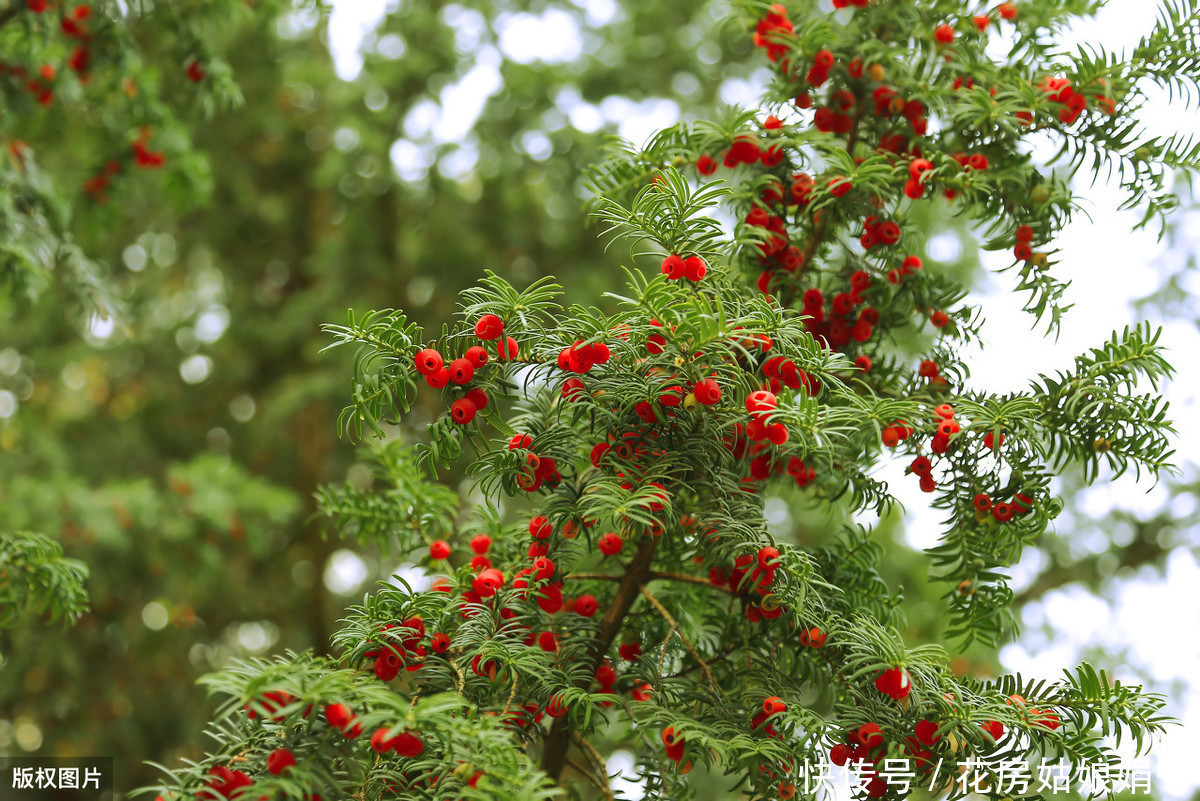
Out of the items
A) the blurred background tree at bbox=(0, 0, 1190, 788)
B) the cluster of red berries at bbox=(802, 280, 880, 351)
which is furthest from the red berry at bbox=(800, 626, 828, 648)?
the blurred background tree at bbox=(0, 0, 1190, 788)

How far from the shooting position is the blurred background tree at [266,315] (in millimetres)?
3760

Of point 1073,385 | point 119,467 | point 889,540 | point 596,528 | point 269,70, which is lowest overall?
point 596,528

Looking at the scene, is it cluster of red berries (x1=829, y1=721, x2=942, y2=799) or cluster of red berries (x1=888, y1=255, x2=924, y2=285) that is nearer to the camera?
cluster of red berries (x1=829, y1=721, x2=942, y2=799)

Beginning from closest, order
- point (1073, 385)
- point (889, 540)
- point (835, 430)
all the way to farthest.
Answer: point (835, 430) → point (1073, 385) → point (889, 540)

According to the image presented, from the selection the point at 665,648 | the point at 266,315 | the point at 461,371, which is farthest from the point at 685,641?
the point at 266,315

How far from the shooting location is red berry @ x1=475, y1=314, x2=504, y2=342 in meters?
1.11

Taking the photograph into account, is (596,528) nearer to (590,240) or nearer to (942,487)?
(942,487)

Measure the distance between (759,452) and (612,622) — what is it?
1.04 ft

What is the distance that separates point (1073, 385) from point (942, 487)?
225mm

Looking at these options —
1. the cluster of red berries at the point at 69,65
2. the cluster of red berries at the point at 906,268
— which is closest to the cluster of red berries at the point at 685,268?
the cluster of red berries at the point at 906,268

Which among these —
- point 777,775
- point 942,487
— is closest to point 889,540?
point 942,487

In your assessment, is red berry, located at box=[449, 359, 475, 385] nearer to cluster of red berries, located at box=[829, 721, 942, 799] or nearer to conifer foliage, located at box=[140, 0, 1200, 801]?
conifer foliage, located at box=[140, 0, 1200, 801]

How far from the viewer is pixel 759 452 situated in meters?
1.25

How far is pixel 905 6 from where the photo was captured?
1.51 meters
